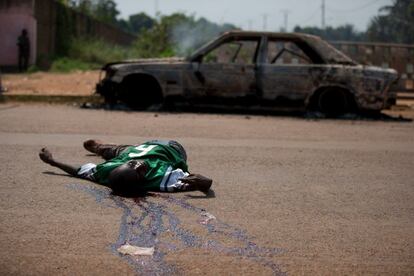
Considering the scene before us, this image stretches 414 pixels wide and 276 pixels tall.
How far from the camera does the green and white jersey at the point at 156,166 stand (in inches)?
183

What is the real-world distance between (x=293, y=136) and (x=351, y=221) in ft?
15.0

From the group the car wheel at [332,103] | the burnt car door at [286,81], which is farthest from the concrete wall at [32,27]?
the car wheel at [332,103]

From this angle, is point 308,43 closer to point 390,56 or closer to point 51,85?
point 51,85

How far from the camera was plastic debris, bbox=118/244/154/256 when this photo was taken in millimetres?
3232

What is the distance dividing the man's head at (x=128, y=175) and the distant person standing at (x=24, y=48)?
67.2 ft

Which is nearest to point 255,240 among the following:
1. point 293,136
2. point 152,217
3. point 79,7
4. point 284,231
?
point 284,231

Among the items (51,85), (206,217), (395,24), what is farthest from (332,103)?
(395,24)

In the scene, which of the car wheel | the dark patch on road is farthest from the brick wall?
the dark patch on road

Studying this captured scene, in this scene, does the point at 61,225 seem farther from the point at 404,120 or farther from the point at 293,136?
the point at 404,120

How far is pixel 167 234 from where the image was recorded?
3.60m

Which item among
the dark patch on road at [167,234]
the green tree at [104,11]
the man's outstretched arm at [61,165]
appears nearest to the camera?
the dark patch on road at [167,234]

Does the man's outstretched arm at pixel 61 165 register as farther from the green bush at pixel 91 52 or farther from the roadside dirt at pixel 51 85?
the green bush at pixel 91 52

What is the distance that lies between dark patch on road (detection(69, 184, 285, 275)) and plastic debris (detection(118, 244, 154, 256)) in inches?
1.3

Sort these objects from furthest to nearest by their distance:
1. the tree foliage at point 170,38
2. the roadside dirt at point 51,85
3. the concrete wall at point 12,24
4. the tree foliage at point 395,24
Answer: the tree foliage at point 395,24, the tree foliage at point 170,38, the concrete wall at point 12,24, the roadside dirt at point 51,85
